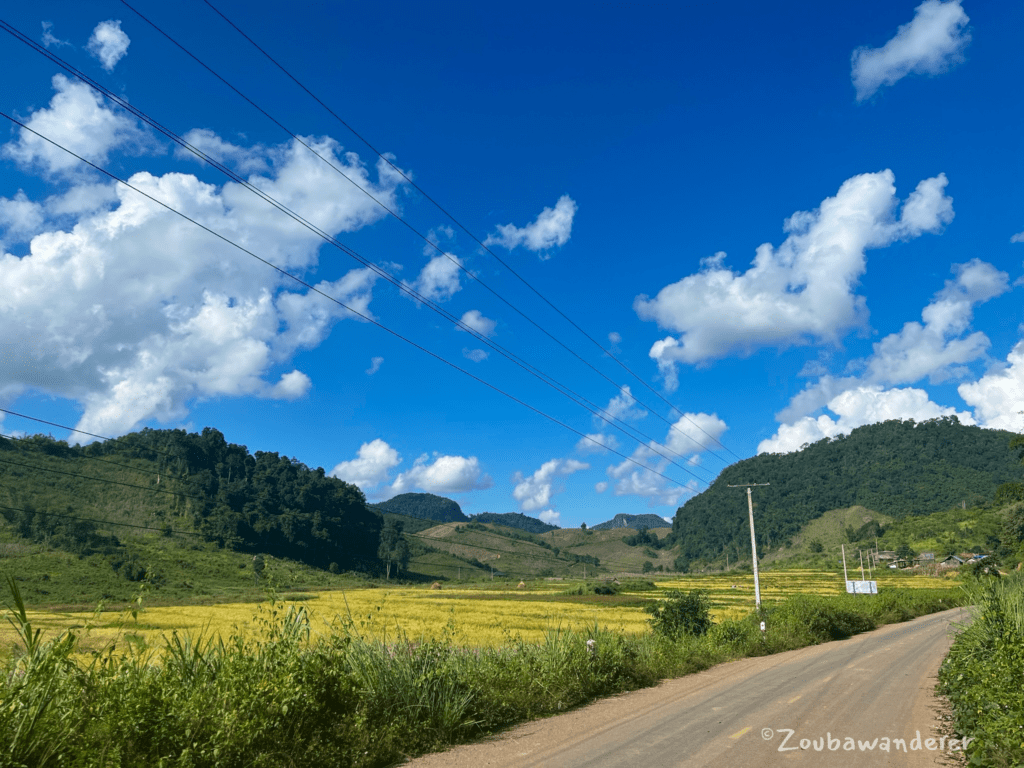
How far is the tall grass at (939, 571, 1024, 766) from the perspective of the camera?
8.53 metres

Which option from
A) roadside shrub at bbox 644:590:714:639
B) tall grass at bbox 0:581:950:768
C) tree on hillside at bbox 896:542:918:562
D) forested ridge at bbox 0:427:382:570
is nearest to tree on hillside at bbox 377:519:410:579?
forested ridge at bbox 0:427:382:570

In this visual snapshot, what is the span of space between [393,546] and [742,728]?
566 feet

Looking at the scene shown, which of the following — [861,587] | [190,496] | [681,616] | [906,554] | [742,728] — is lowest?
[742,728]

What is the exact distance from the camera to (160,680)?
874 centimetres

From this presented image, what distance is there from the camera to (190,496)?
14362cm

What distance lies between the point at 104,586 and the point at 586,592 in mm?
65293

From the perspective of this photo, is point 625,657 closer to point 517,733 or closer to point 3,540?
point 517,733

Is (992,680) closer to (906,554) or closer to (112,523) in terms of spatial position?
(112,523)

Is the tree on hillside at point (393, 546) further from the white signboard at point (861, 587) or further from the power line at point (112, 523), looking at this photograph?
the white signboard at point (861, 587)

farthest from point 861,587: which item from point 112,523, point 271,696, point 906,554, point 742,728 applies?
point 112,523

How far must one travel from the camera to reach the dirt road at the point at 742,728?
33.6ft

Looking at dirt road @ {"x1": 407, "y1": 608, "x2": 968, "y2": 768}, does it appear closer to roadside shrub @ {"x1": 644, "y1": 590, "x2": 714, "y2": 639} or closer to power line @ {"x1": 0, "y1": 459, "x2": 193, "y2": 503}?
roadside shrub @ {"x1": 644, "y1": 590, "x2": 714, "y2": 639}

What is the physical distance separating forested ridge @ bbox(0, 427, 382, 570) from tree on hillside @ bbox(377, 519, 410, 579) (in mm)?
3409

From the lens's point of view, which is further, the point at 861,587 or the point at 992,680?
the point at 861,587
